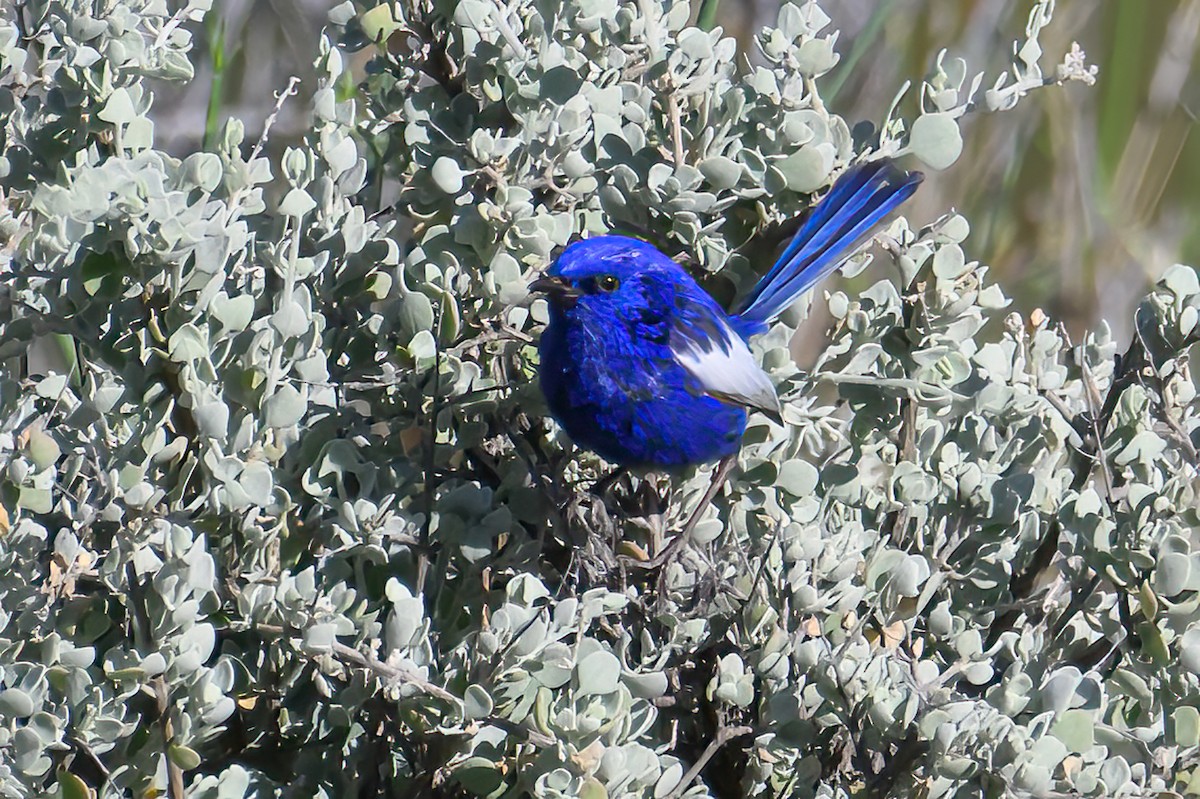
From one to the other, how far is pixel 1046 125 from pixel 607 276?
6.67 ft

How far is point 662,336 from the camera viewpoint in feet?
7.23

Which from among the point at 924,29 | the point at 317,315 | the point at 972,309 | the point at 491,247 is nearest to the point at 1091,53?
the point at 924,29

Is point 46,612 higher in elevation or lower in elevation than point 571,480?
lower

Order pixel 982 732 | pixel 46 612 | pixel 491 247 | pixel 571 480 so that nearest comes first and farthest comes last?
1. pixel 982 732
2. pixel 46 612
3. pixel 491 247
4. pixel 571 480

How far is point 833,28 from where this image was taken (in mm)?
3656

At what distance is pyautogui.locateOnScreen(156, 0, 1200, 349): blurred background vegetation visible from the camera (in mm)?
3602

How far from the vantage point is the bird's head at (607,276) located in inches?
78.8

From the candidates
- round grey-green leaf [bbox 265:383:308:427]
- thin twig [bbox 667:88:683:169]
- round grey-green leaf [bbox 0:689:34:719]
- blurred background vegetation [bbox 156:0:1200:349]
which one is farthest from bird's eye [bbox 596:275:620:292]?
blurred background vegetation [bbox 156:0:1200:349]

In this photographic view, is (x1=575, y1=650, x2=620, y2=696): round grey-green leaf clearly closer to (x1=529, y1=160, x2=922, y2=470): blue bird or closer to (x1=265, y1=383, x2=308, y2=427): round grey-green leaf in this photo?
(x1=265, y1=383, x2=308, y2=427): round grey-green leaf

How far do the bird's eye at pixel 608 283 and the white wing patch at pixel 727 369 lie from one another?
0.15 m

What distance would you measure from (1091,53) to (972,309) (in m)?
2.19

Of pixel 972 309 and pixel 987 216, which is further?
pixel 987 216

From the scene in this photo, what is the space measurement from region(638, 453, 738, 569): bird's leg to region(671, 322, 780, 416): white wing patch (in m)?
0.09

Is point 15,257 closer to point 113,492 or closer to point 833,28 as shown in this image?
point 113,492
